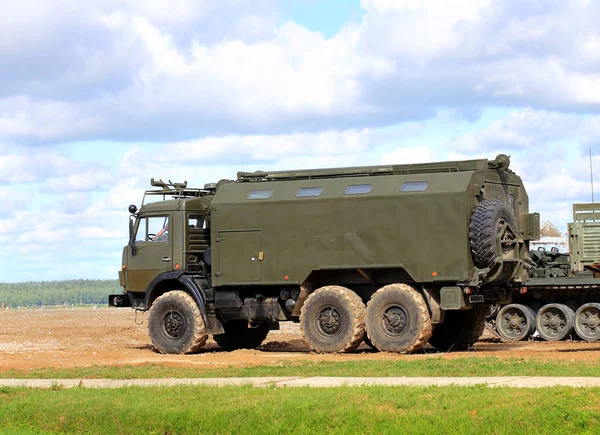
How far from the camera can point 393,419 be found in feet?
39.2

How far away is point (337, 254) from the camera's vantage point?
21922mm

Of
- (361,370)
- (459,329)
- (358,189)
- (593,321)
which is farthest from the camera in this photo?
(593,321)

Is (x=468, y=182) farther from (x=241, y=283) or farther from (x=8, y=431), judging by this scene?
(x=8, y=431)

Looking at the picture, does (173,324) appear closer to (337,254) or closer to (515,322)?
(337,254)

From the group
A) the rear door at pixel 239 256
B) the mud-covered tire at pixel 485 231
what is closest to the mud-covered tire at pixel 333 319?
the rear door at pixel 239 256

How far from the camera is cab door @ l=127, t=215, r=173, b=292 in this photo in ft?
79.2

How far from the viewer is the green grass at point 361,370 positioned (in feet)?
53.3

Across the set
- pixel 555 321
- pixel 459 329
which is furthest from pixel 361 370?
pixel 555 321

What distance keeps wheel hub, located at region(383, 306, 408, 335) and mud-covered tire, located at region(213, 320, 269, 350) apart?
14.0 feet

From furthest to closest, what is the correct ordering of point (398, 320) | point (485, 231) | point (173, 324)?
1. point (173, 324)
2. point (398, 320)
3. point (485, 231)

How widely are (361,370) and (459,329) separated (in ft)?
22.6

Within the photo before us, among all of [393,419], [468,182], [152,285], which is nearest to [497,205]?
[468,182]

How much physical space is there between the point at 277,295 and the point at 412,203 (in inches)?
149

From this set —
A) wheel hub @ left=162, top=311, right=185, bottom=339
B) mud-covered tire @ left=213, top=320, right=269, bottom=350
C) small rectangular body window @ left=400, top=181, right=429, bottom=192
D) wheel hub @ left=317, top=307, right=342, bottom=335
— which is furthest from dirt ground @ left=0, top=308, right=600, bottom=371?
small rectangular body window @ left=400, top=181, right=429, bottom=192
